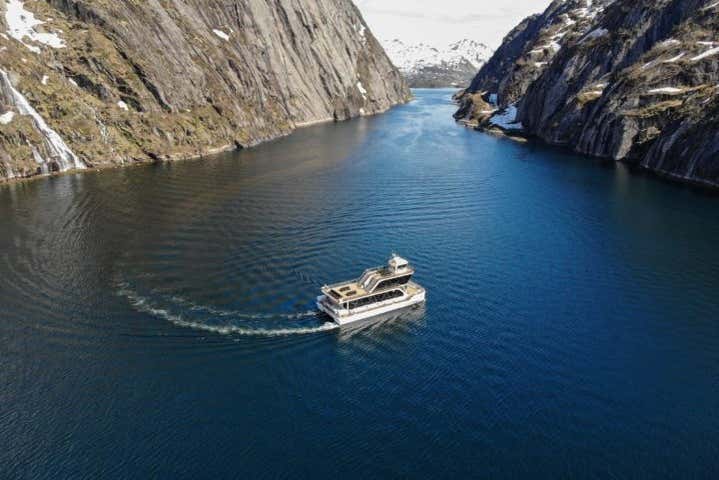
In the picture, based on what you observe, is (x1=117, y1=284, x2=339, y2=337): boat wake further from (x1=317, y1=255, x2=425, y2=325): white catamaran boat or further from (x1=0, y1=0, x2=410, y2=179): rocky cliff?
(x1=0, y1=0, x2=410, y2=179): rocky cliff

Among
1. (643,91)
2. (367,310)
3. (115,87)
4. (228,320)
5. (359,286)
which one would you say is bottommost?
(367,310)

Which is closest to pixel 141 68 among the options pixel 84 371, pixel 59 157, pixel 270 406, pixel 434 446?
pixel 59 157

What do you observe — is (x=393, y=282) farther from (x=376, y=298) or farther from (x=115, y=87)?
(x=115, y=87)

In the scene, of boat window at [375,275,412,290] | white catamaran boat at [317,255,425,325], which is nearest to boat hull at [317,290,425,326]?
white catamaran boat at [317,255,425,325]

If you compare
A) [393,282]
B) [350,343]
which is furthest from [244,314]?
[393,282]

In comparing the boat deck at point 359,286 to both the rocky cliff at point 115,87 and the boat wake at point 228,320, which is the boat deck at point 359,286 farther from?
the rocky cliff at point 115,87

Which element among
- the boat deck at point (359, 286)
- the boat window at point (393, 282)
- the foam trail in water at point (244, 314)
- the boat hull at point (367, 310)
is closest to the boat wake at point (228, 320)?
the foam trail in water at point (244, 314)

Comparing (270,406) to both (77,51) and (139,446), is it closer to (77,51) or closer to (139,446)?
(139,446)
